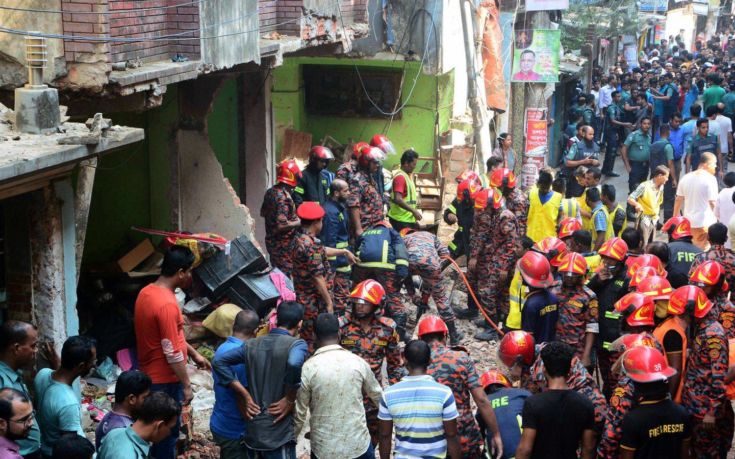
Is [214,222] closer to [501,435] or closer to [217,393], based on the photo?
[217,393]

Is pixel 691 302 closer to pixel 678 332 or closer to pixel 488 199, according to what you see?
pixel 678 332

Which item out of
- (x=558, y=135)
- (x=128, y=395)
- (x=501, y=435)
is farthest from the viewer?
(x=558, y=135)

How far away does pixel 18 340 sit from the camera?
5.51 m

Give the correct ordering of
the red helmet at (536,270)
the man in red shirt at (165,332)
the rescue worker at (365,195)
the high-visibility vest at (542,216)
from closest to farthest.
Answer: the man in red shirt at (165,332) < the red helmet at (536,270) < the rescue worker at (365,195) < the high-visibility vest at (542,216)

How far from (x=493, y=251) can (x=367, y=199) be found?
1579 mm

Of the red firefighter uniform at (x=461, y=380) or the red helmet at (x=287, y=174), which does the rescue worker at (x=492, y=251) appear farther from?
the red firefighter uniform at (x=461, y=380)

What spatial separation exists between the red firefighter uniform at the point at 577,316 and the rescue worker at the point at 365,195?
352 cm

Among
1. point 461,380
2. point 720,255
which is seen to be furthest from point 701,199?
point 461,380

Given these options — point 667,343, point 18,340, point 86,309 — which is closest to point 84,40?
point 18,340

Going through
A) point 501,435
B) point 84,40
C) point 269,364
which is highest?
point 84,40

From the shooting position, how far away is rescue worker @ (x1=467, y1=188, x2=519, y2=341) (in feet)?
34.3

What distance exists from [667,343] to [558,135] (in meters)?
16.7

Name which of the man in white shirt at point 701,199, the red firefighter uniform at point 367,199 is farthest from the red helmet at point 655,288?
the man in white shirt at point 701,199

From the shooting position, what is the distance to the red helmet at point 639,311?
6871 millimetres
